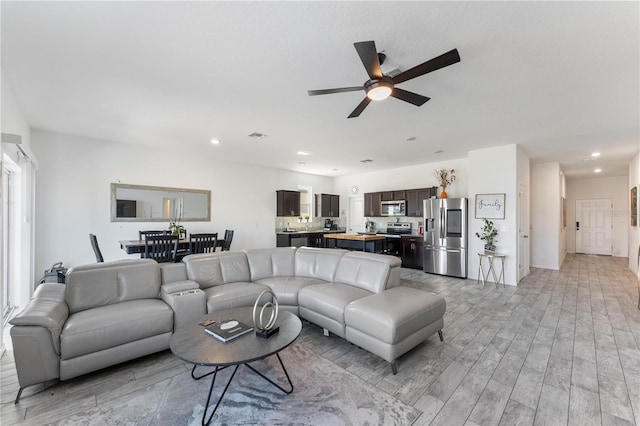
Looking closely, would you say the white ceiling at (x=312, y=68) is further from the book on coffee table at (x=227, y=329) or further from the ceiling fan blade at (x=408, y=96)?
the book on coffee table at (x=227, y=329)

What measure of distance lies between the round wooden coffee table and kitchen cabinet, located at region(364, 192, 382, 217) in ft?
20.4

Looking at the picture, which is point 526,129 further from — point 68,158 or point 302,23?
point 68,158

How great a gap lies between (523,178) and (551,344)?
4084 millimetres

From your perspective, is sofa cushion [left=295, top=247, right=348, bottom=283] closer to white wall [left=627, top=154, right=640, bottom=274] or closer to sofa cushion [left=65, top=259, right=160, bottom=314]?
sofa cushion [left=65, top=259, right=160, bottom=314]

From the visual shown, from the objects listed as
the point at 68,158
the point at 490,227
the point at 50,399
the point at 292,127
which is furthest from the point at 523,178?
the point at 68,158

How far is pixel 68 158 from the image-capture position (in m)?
4.79

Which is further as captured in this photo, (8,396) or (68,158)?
(68,158)

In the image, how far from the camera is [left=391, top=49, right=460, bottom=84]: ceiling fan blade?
1907 mm

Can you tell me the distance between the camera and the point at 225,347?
6.11 ft

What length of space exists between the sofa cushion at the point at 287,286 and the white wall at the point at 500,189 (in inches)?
154

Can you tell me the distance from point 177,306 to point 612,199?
41.3ft

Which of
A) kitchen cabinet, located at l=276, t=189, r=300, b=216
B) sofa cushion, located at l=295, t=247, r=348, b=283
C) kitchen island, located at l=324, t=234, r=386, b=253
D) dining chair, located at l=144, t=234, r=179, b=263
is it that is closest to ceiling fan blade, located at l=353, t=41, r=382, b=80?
sofa cushion, located at l=295, t=247, r=348, b=283

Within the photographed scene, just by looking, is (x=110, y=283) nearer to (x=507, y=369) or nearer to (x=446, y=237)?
(x=507, y=369)

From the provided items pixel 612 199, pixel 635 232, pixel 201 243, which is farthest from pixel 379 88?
pixel 612 199
